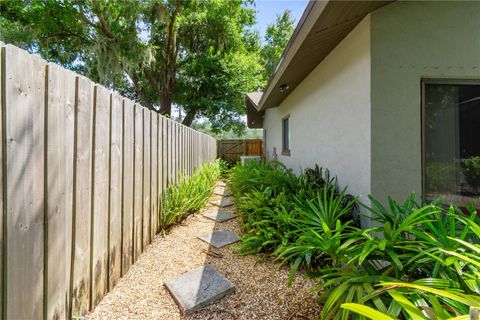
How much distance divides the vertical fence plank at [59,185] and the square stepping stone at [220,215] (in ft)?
8.84

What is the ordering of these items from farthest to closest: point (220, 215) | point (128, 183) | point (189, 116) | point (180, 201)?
point (189, 116), point (220, 215), point (180, 201), point (128, 183)

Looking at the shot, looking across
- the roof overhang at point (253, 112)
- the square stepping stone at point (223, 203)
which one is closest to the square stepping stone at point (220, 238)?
the square stepping stone at point (223, 203)

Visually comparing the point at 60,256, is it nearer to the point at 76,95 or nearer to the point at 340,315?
the point at 76,95

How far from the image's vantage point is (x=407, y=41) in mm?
2523

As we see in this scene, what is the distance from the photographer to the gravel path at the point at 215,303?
5.87ft

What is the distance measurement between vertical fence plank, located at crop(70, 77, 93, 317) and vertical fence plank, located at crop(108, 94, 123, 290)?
Result: 0.30m

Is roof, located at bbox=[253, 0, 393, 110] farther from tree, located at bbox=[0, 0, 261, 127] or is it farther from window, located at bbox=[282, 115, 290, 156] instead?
tree, located at bbox=[0, 0, 261, 127]

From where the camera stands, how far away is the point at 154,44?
12617 millimetres

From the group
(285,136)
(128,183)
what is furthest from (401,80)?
(285,136)

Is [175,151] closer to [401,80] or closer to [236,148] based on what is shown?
[401,80]

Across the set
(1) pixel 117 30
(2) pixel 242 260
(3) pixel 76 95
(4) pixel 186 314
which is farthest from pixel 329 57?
(1) pixel 117 30

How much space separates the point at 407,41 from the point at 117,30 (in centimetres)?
1188

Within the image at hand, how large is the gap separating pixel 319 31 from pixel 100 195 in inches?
104

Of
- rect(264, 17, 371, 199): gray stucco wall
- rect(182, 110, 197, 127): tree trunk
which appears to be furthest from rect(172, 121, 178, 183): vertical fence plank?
rect(182, 110, 197, 127): tree trunk
